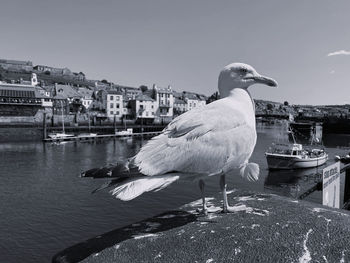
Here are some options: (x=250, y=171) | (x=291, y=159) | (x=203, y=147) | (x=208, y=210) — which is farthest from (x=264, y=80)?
(x=291, y=159)

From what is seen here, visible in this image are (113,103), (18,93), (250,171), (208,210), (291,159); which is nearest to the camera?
(250,171)

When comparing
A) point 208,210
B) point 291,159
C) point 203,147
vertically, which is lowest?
point 291,159

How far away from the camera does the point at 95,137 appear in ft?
192

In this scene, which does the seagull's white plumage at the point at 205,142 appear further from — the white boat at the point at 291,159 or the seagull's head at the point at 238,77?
the white boat at the point at 291,159

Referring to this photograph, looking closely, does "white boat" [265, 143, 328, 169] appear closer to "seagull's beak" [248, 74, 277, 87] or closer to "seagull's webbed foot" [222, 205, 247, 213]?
"seagull's webbed foot" [222, 205, 247, 213]

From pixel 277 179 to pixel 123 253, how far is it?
26.0m

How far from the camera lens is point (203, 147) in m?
4.03

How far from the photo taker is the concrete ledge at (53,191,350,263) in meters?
3.41

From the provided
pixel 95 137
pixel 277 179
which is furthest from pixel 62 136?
pixel 277 179

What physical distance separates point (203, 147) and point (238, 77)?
1446mm

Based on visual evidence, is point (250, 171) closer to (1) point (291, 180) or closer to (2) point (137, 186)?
(2) point (137, 186)

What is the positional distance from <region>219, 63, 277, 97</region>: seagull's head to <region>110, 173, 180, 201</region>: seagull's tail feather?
6.51 ft

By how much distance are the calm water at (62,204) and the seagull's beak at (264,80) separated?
11.7 metres

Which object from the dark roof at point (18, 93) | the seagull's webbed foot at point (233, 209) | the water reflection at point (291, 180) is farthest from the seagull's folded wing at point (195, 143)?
the dark roof at point (18, 93)
